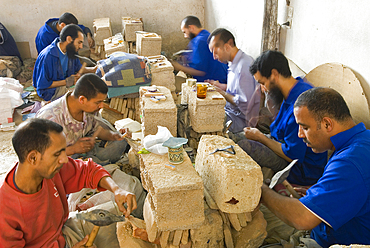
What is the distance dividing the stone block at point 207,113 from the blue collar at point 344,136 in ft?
4.69

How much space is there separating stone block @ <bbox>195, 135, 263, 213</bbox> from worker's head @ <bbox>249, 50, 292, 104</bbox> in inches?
47.0

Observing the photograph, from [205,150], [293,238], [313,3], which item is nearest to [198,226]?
[205,150]

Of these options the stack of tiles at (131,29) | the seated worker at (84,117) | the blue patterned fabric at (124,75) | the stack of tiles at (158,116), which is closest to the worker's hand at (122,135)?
the seated worker at (84,117)

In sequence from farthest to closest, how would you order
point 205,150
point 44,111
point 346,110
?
point 44,111
point 205,150
point 346,110

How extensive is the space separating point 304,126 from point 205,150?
0.80 metres

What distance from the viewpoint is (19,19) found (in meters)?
8.03

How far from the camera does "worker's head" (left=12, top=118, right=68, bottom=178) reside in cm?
189

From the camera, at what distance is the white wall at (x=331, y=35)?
2.63 m

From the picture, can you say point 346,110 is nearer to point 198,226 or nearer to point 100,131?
point 198,226

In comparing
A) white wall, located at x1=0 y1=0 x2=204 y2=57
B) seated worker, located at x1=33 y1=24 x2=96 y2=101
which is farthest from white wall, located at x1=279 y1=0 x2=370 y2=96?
white wall, located at x1=0 y1=0 x2=204 y2=57

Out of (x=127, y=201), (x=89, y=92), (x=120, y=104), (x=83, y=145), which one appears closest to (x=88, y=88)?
(x=89, y=92)

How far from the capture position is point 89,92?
10.2 feet

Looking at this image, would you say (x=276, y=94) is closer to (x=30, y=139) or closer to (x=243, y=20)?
(x=30, y=139)

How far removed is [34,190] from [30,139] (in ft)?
1.27
